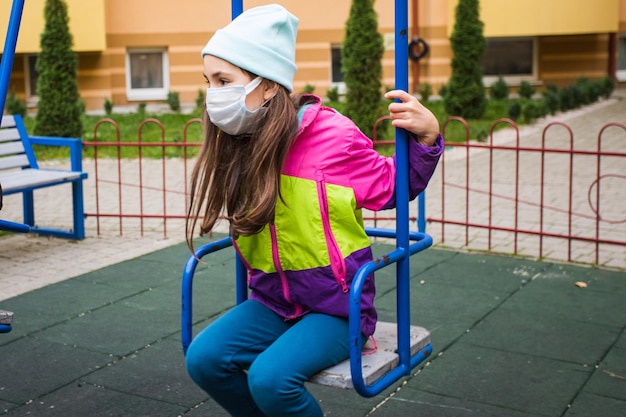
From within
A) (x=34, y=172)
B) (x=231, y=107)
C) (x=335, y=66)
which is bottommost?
(x=34, y=172)

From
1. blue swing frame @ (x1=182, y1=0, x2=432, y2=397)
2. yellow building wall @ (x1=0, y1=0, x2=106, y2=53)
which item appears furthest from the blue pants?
yellow building wall @ (x1=0, y1=0, x2=106, y2=53)

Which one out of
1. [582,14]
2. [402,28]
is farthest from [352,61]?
[402,28]

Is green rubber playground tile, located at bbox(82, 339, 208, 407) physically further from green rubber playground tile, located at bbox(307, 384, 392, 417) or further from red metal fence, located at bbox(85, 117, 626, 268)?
red metal fence, located at bbox(85, 117, 626, 268)

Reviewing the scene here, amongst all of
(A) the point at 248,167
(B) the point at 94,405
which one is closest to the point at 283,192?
(A) the point at 248,167

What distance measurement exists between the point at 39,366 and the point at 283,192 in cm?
207

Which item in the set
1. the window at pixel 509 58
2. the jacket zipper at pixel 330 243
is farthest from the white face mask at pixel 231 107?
the window at pixel 509 58

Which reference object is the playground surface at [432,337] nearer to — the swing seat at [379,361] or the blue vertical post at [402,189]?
the swing seat at [379,361]

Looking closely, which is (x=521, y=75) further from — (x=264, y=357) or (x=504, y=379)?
(x=264, y=357)

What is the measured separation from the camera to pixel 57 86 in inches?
494

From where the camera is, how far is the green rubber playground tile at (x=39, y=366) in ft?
13.6

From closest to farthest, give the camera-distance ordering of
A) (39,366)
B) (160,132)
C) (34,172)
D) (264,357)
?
1. (264,357)
2. (39,366)
3. (34,172)
4. (160,132)

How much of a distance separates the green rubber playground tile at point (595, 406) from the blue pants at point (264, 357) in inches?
55.5

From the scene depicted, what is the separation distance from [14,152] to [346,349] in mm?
5109

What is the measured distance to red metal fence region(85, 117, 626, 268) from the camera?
6.88 meters
